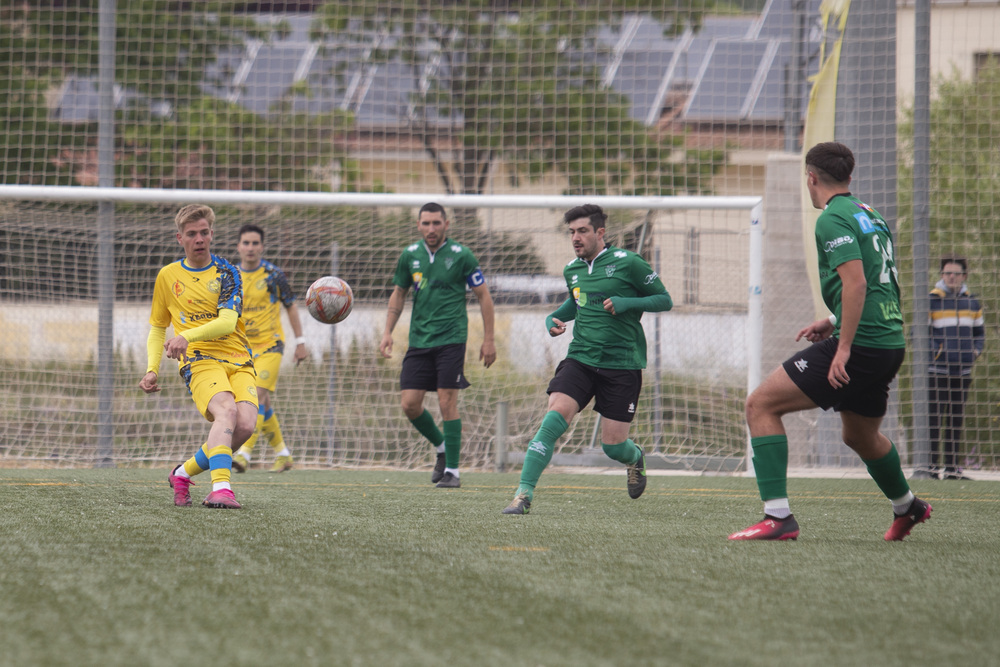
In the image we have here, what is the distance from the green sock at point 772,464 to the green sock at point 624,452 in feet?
5.45

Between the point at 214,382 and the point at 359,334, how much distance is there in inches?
220

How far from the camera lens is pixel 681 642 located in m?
2.36

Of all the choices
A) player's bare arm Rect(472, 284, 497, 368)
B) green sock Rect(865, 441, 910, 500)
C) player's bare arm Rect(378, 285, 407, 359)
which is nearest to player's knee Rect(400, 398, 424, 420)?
player's bare arm Rect(378, 285, 407, 359)

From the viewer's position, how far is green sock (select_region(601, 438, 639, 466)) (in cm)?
593

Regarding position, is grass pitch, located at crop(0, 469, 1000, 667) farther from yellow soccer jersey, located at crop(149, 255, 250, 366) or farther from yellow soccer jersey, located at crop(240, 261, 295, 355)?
yellow soccer jersey, located at crop(240, 261, 295, 355)

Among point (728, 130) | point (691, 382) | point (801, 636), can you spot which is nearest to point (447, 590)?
point (801, 636)

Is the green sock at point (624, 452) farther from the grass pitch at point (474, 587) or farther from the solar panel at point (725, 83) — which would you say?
the solar panel at point (725, 83)

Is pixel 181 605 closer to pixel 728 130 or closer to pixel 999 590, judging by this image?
pixel 999 590

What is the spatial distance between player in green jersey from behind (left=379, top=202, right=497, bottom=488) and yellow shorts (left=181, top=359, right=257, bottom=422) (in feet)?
6.34

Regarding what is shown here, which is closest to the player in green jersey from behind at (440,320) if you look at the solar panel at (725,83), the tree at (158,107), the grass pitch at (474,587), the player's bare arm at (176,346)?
the grass pitch at (474,587)

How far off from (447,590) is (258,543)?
1173 mm

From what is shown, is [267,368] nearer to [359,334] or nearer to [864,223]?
[359,334]

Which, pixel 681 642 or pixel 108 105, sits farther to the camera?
pixel 108 105

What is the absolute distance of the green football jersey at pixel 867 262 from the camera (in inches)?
160
